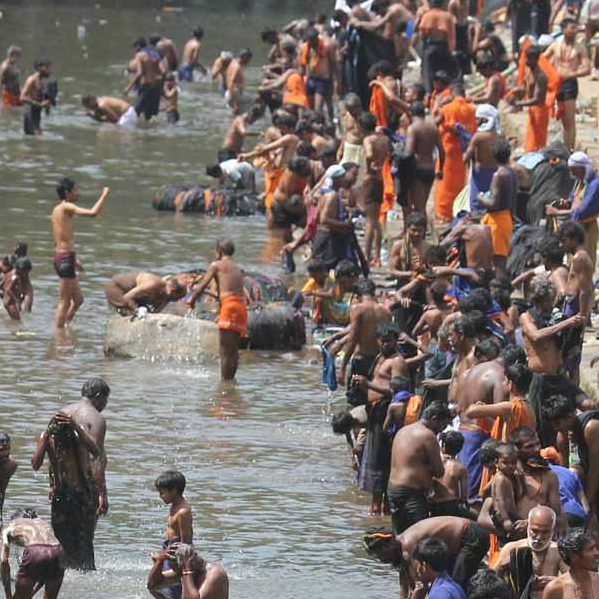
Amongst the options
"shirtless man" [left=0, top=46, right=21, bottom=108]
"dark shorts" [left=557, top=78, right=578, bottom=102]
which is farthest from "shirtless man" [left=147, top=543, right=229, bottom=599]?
"shirtless man" [left=0, top=46, right=21, bottom=108]

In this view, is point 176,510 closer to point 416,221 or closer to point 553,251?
point 553,251

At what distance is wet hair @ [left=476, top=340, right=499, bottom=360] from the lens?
514 inches

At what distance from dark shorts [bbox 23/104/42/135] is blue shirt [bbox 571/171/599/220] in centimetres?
1635

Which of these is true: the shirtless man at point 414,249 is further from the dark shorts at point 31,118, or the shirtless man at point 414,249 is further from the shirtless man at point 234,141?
the dark shorts at point 31,118

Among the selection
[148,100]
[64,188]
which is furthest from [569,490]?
[148,100]

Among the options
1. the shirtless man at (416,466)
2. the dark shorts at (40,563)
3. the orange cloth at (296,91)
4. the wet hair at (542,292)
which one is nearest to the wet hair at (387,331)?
the wet hair at (542,292)

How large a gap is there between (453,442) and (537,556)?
7.47 feet

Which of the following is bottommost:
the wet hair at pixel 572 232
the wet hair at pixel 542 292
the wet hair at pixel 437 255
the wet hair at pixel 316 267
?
the wet hair at pixel 316 267

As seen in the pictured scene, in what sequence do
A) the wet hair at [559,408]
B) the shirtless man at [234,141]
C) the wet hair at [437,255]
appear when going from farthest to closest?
the shirtless man at [234,141] < the wet hair at [437,255] < the wet hair at [559,408]

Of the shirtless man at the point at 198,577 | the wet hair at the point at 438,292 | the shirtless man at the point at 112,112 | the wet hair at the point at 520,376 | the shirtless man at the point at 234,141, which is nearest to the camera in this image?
the shirtless man at the point at 198,577

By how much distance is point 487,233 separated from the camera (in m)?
16.5

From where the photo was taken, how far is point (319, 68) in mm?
29203

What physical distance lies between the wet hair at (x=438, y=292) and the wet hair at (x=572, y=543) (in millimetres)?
5593

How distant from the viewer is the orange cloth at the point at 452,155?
2153 centimetres
